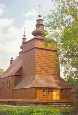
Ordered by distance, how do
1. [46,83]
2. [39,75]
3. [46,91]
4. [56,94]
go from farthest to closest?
[56,94] → [39,75] → [46,91] → [46,83]

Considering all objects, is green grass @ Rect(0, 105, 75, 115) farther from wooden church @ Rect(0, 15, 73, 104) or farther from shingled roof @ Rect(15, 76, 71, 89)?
shingled roof @ Rect(15, 76, 71, 89)

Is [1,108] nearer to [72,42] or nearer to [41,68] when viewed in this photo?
[72,42]

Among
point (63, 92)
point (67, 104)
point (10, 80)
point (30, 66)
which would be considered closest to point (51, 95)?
point (63, 92)

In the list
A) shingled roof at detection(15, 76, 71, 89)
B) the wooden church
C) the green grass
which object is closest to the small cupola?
the wooden church

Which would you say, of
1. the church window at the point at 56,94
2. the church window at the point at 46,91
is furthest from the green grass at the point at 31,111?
the church window at the point at 56,94

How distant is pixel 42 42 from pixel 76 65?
12238 millimetres

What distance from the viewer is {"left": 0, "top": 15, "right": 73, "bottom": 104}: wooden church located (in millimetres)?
42938

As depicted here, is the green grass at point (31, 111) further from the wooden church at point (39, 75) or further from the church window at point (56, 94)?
the church window at point (56, 94)

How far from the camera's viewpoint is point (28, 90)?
1688 inches

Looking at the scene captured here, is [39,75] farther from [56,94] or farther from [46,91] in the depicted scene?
[56,94]

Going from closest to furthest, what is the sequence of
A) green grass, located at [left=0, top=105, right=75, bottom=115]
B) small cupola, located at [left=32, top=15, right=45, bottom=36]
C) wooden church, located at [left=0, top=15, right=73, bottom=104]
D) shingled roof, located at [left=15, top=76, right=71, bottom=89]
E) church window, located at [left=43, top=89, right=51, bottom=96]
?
green grass, located at [left=0, top=105, right=75, bottom=115] → shingled roof, located at [left=15, top=76, right=71, bottom=89] → wooden church, located at [left=0, top=15, right=73, bottom=104] → church window, located at [left=43, top=89, right=51, bottom=96] → small cupola, located at [left=32, top=15, right=45, bottom=36]

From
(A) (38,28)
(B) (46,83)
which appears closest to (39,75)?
(B) (46,83)

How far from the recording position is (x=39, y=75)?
43.8 metres

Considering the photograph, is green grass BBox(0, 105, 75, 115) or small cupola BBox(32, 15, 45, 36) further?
small cupola BBox(32, 15, 45, 36)
